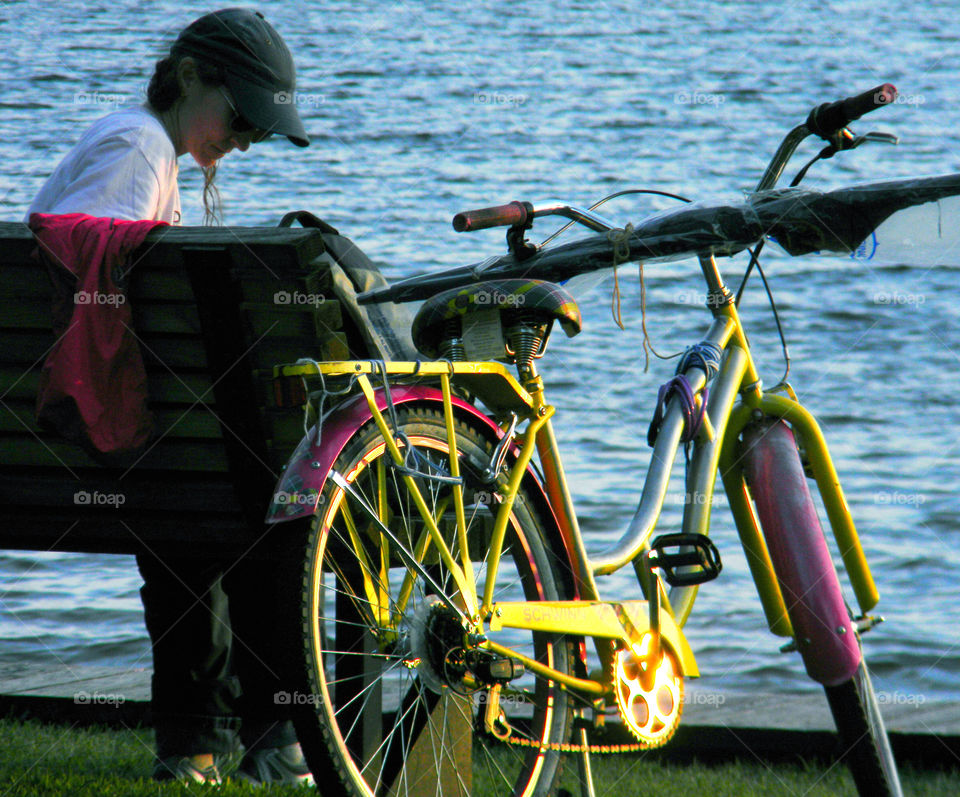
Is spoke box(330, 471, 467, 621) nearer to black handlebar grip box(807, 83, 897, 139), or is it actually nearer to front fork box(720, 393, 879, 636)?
front fork box(720, 393, 879, 636)

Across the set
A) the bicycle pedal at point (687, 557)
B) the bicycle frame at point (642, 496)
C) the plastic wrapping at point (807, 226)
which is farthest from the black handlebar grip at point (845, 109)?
the bicycle pedal at point (687, 557)

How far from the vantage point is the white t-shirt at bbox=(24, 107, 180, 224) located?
2.36 metres

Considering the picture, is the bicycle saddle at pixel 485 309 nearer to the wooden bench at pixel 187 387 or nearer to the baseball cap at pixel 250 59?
the wooden bench at pixel 187 387

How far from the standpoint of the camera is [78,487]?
7.65ft

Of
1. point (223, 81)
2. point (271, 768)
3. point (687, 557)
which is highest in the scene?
point (223, 81)

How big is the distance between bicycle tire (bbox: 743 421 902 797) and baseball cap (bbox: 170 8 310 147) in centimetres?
122

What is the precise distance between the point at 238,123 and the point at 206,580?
3.13 feet

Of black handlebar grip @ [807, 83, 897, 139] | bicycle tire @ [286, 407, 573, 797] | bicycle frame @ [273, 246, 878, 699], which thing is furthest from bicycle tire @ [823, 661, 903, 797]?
black handlebar grip @ [807, 83, 897, 139]

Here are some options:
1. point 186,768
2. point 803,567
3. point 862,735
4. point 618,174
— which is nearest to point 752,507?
point 803,567

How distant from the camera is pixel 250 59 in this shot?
262 cm

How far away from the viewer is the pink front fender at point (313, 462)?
1772mm

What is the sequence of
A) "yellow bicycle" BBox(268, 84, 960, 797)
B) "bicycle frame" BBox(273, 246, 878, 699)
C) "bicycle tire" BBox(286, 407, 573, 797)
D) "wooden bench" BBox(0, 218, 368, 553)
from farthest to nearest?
"wooden bench" BBox(0, 218, 368, 553), "bicycle frame" BBox(273, 246, 878, 699), "yellow bicycle" BBox(268, 84, 960, 797), "bicycle tire" BBox(286, 407, 573, 797)

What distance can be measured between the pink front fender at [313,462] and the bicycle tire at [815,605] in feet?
2.98

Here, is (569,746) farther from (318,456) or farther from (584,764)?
(318,456)
